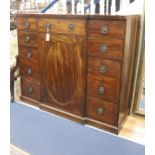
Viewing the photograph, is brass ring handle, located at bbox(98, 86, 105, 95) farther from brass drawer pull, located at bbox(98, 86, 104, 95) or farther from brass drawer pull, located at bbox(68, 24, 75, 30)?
brass drawer pull, located at bbox(68, 24, 75, 30)

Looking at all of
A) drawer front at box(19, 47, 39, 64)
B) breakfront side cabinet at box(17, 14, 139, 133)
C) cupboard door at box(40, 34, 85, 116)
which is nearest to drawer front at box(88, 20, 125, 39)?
breakfront side cabinet at box(17, 14, 139, 133)

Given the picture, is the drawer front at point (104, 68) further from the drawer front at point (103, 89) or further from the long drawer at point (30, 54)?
the long drawer at point (30, 54)

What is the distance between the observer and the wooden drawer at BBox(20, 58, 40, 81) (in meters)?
2.41

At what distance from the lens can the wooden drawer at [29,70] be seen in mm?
2410

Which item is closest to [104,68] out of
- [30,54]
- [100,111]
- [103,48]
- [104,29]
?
Answer: [103,48]

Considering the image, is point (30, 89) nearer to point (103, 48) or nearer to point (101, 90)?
point (101, 90)

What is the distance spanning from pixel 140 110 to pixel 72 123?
77 cm

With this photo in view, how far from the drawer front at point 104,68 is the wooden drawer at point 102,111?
259mm

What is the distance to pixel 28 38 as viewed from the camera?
234 centimetres

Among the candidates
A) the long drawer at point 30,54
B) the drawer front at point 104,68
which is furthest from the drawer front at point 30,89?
the drawer front at point 104,68

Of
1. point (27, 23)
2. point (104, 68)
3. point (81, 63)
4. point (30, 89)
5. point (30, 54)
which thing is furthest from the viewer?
point (30, 89)

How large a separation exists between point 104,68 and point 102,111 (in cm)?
44

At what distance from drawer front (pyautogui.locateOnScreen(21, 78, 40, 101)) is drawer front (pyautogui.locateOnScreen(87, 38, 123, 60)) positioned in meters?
0.87
